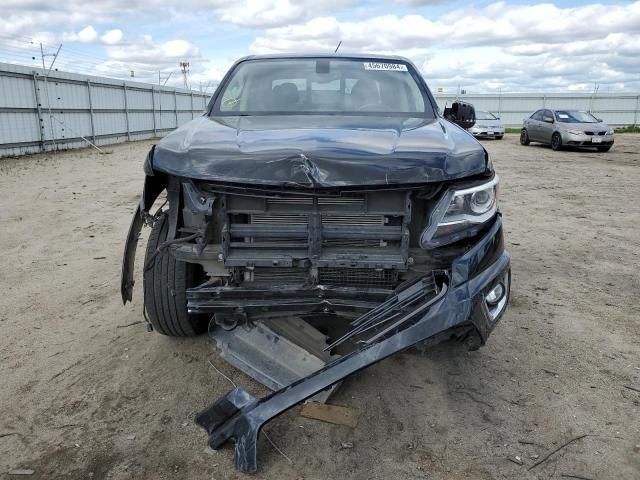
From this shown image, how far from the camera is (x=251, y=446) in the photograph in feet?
7.67

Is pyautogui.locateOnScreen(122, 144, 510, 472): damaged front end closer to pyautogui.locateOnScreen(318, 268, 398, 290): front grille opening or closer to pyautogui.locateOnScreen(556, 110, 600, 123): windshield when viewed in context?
pyautogui.locateOnScreen(318, 268, 398, 290): front grille opening

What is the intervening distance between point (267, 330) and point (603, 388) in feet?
6.23

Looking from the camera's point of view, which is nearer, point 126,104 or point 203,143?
point 203,143

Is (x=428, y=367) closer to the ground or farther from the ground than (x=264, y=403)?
closer to the ground

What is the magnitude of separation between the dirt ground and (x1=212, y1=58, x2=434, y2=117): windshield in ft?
5.56

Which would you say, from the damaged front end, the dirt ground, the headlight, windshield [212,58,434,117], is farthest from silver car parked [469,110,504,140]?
the damaged front end

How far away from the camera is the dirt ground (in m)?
2.39

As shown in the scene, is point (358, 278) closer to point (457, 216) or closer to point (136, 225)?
point (457, 216)

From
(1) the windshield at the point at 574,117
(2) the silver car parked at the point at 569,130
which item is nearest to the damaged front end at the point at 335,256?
(2) the silver car parked at the point at 569,130

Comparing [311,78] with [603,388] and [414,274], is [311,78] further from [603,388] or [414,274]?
[603,388]

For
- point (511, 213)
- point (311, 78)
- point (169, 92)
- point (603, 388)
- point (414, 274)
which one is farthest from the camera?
point (169, 92)

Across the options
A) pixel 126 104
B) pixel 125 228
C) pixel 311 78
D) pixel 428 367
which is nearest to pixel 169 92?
pixel 126 104

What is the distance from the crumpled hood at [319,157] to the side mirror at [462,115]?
1418mm

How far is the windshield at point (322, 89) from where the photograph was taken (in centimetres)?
382
